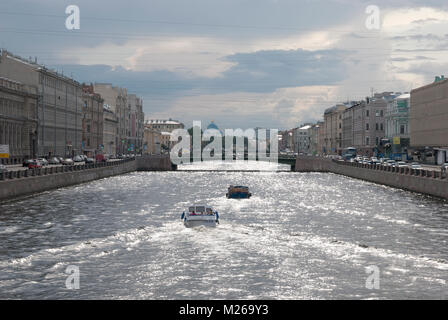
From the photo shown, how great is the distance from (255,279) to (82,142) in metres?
147

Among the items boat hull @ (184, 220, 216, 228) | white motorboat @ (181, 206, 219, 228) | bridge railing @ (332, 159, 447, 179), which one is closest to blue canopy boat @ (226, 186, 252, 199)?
bridge railing @ (332, 159, 447, 179)

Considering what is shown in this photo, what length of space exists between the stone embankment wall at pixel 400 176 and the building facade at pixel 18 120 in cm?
5986

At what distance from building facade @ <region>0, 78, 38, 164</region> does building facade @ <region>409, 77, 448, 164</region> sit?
259 feet

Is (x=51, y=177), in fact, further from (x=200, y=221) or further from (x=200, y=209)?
(x=200, y=221)

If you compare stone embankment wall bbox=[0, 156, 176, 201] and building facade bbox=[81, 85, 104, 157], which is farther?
building facade bbox=[81, 85, 104, 157]

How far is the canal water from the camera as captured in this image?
1086 inches

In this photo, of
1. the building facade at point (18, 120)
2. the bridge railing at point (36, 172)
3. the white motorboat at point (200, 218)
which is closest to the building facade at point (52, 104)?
the building facade at point (18, 120)

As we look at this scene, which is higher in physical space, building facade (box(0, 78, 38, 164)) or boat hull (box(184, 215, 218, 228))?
building facade (box(0, 78, 38, 164))

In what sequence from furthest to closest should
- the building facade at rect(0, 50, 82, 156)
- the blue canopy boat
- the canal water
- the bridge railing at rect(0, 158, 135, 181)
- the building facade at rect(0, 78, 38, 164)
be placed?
the building facade at rect(0, 50, 82, 156) < the building facade at rect(0, 78, 38, 164) < the blue canopy boat < the bridge railing at rect(0, 158, 135, 181) < the canal water

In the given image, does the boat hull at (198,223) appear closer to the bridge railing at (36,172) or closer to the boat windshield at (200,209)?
the boat windshield at (200,209)

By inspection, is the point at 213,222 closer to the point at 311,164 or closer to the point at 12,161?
the point at 12,161

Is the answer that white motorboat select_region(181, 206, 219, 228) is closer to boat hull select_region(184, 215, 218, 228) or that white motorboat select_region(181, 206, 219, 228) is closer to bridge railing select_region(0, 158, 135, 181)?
boat hull select_region(184, 215, 218, 228)

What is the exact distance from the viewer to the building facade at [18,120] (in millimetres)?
109188
